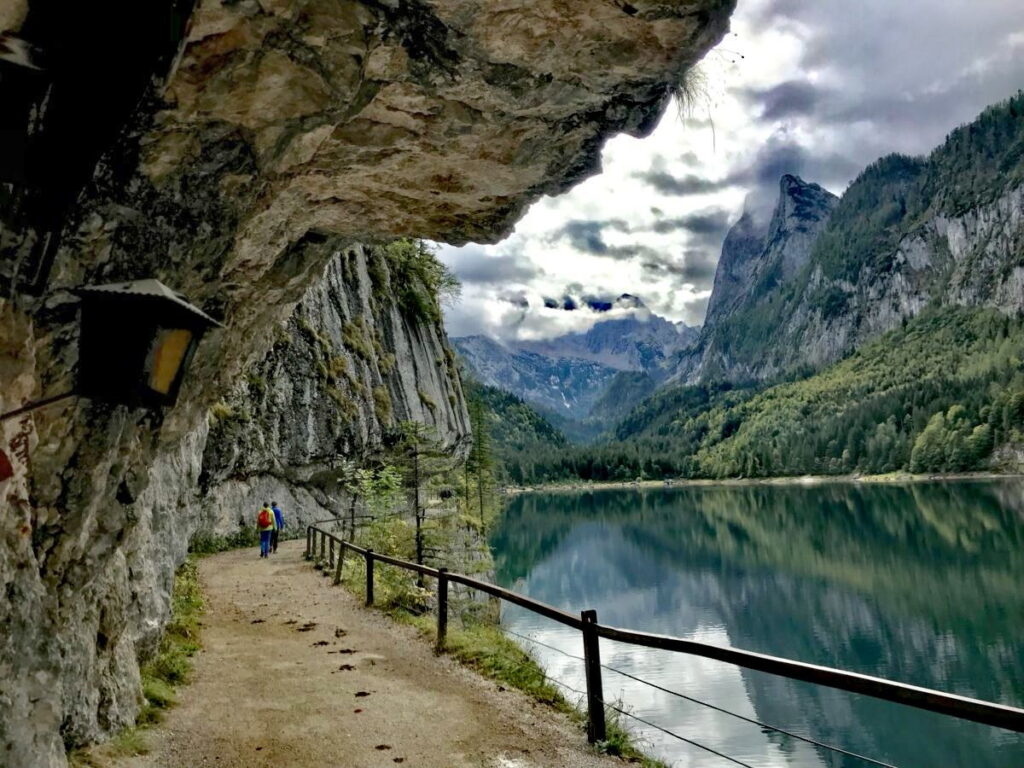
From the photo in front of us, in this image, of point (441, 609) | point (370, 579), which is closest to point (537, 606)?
point (441, 609)

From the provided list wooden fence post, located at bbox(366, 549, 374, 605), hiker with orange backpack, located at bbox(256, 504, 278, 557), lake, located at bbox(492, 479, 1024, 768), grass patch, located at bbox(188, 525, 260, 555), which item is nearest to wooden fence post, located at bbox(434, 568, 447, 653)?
lake, located at bbox(492, 479, 1024, 768)

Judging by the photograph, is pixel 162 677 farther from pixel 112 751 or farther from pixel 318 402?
pixel 318 402

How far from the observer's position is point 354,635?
37.9 ft

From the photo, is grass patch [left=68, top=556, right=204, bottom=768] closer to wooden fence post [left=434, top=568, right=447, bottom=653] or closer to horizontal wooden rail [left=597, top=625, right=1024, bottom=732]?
wooden fence post [left=434, top=568, right=447, bottom=653]

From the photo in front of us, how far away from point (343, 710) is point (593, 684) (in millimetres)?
2993

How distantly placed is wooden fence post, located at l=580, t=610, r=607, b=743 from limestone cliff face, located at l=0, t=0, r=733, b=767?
14.1ft

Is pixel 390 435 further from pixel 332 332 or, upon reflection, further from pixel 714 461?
pixel 714 461

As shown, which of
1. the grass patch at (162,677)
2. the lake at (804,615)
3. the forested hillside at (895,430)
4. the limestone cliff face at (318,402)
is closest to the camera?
the grass patch at (162,677)

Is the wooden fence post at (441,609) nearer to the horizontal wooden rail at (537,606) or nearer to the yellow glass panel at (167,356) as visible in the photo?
the horizontal wooden rail at (537,606)

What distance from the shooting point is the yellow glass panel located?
4484 mm

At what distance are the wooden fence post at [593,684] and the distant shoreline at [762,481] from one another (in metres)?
95.7

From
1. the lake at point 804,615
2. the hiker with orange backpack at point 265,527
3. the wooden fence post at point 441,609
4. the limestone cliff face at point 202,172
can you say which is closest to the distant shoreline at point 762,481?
the lake at point 804,615

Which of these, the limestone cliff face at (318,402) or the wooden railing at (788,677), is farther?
the limestone cliff face at (318,402)

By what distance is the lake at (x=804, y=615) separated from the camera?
16.8 metres
